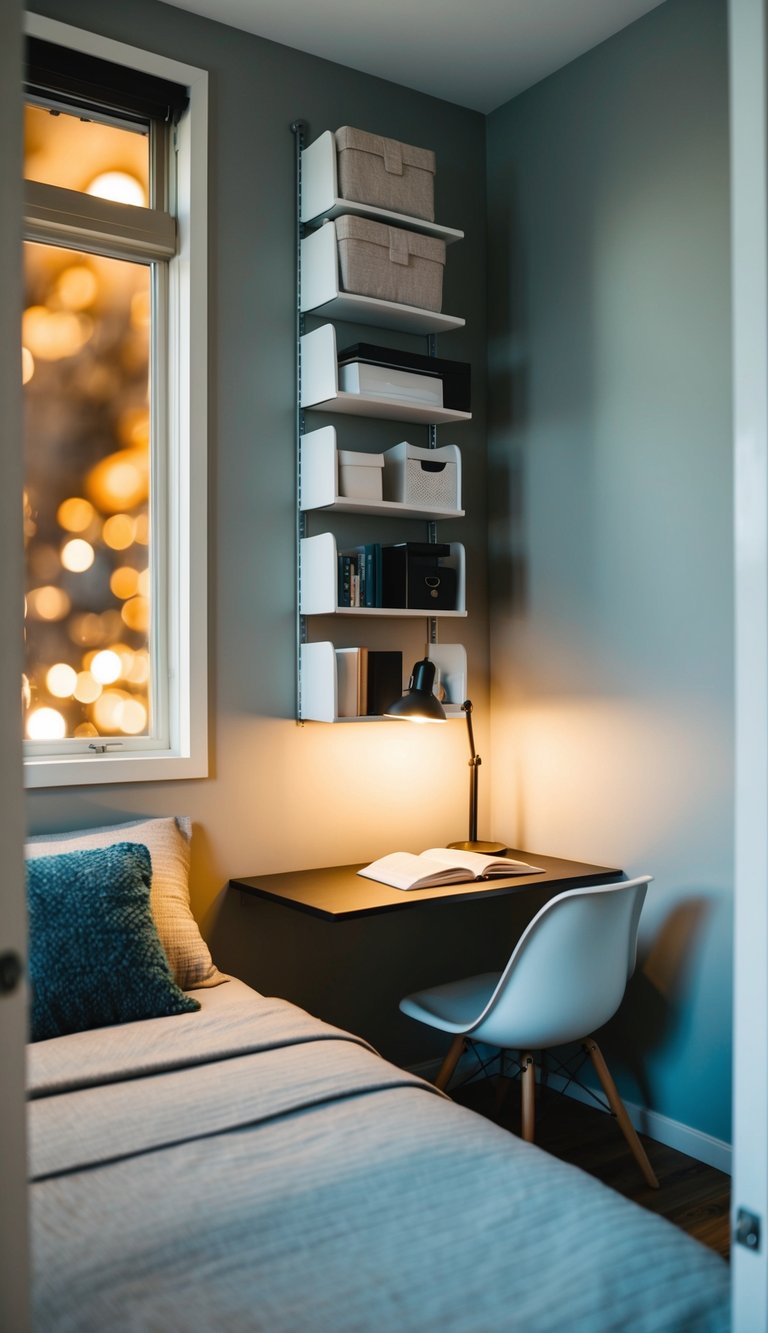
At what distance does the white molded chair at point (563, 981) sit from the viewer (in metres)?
2.50

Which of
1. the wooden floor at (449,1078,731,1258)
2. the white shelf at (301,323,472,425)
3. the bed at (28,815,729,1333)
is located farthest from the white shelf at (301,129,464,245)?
the wooden floor at (449,1078,731,1258)

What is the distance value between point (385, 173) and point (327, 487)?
3.05ft

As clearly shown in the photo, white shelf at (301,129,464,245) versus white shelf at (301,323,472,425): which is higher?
white shelf at (301,129,464,245)

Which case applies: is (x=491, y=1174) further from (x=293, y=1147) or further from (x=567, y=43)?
(x=567, y=43)

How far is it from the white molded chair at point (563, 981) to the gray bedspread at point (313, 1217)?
58cm

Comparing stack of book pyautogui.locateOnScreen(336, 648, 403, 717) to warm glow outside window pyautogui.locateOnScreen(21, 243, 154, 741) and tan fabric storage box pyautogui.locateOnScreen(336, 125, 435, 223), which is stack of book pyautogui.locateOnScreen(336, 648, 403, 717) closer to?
warm glow outside window pyautogui.locateOnScreen(21, 243, 154, 741)

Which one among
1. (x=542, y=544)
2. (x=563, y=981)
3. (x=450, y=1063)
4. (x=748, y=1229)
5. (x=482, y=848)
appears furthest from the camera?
(x=542, y=544)

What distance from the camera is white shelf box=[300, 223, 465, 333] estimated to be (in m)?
3.02

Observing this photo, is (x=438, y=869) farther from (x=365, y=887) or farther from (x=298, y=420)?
(x=298, y=420)

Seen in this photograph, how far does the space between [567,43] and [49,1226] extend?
3309mm

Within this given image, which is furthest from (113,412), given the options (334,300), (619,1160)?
(619,1160)

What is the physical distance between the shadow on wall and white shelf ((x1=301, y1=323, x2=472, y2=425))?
161 cm

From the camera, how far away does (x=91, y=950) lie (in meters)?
2.23

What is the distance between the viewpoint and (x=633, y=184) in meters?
3.09
